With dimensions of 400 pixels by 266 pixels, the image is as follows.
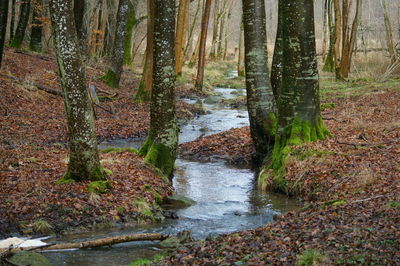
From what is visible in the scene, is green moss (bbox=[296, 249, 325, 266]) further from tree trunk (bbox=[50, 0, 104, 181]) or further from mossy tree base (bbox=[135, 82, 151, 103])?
mossy tree base (bbox=[135, 82, 151, 103])

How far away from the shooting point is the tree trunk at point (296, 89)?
11.5 meters

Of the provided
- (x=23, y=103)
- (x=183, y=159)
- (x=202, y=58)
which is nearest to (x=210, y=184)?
(x=183, y=159)

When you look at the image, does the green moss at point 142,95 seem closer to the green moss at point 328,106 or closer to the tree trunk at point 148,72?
the tree trunk at point 148,72

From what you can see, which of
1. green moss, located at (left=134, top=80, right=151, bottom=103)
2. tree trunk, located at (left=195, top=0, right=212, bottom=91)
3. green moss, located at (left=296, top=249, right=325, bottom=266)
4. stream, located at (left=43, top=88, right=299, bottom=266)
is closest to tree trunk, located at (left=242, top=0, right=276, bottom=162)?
stream, located at (left=43, top=88, right=299, bottom=266)

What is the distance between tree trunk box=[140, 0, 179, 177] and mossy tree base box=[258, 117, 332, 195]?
2.30 metres

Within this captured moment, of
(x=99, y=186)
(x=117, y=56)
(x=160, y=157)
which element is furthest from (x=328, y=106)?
(x=99, y=186)

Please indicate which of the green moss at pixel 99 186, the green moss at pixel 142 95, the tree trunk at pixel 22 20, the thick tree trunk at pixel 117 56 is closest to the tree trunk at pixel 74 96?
the green moss at pixel 99 186

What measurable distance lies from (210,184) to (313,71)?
11.8 feet

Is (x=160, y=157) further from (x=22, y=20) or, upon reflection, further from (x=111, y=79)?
(x=22, y=20)

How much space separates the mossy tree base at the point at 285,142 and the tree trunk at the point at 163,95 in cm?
230

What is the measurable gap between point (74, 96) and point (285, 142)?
536cm

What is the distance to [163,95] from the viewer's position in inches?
446

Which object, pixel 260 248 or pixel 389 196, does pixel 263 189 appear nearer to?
pixel 389 196

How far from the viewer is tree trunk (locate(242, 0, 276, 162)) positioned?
13344 mm
